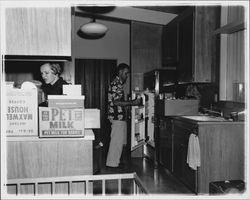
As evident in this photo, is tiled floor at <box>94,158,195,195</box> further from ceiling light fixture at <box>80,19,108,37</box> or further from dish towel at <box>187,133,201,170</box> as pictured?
ceiling light fixture at <box>80,19,108,37</box>

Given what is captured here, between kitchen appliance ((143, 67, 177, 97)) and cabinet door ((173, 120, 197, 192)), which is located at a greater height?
kitchen appliance ((143, 67, 177, 97))

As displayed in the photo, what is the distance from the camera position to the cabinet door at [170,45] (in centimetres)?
506

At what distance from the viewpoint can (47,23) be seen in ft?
5.11

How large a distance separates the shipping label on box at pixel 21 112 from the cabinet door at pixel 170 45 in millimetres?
3408

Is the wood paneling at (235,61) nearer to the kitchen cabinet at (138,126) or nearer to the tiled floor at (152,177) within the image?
the tiled floor at (152,177)

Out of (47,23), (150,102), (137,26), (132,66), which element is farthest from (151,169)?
(47,23)

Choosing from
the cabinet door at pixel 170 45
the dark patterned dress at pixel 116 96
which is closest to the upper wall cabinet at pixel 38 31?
the dark patterned dress at pixel 116 96

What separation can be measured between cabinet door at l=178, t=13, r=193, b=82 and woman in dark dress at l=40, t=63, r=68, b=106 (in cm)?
211

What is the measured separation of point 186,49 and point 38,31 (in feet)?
10.8

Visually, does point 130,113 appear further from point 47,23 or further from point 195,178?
point 47,23

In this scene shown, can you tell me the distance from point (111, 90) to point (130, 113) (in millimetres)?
969

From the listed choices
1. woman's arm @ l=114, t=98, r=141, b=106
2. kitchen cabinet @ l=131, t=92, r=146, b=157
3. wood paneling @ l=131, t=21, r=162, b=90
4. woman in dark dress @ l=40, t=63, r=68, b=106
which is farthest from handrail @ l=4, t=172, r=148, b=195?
wood paneling @ l=131, t=21, r=162, b=90

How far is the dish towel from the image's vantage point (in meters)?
3.52

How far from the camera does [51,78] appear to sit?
2.81 m
